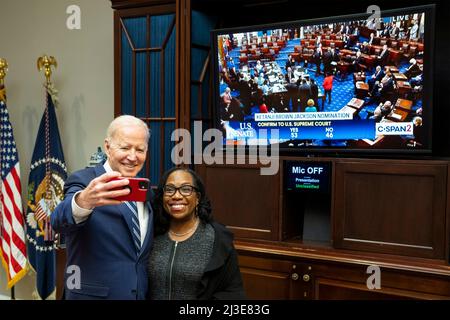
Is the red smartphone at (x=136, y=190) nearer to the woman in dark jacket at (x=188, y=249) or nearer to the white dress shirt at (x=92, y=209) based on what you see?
the white dress shirt at (x=92, y=209)

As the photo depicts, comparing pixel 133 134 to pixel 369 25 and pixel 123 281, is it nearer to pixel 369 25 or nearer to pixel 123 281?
pixel 123 281

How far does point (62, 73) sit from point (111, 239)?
288 centimetres

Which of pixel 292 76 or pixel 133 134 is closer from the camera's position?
pixel 133 134

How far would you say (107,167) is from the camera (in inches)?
67.1

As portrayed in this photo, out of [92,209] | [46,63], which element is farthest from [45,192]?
[92,209]

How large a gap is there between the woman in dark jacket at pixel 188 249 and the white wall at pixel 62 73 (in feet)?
7.19

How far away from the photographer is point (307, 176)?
274 cm

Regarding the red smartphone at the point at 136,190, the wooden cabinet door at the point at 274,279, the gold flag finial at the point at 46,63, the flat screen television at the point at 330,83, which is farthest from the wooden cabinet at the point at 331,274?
the gold flag finial at the point at 46,63

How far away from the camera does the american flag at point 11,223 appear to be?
3848mm

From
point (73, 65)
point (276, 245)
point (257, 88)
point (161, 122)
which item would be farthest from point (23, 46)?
point (276, 245)

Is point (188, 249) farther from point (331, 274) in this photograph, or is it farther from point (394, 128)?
point (394, 128)

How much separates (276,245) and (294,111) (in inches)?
30.8

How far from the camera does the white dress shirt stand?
149 cm
